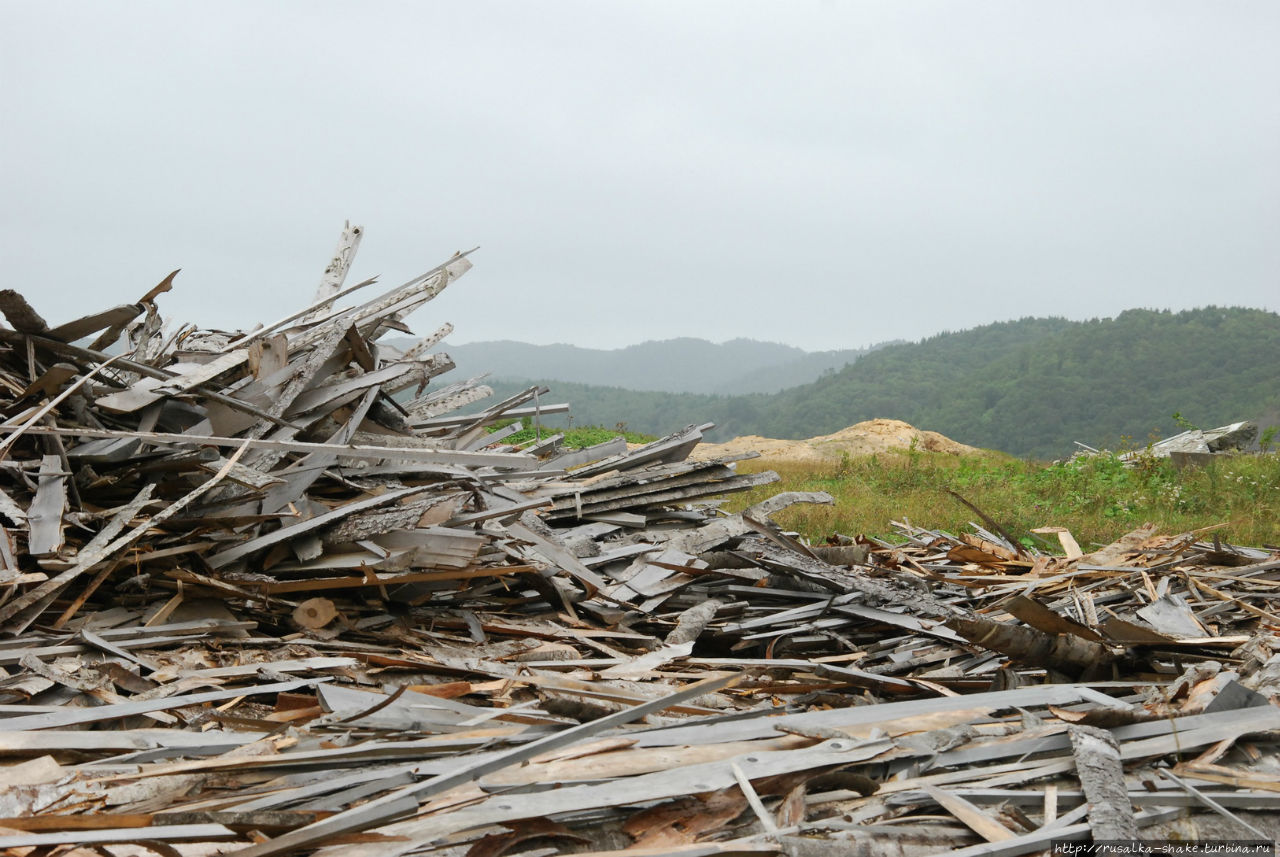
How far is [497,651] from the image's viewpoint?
3561mm

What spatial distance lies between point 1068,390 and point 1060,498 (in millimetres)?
58123

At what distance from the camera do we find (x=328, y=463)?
410cm

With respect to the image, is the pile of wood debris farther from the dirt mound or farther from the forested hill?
the forested hill

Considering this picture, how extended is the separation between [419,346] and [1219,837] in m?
5.09

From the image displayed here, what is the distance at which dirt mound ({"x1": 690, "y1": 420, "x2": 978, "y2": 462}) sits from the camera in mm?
23578

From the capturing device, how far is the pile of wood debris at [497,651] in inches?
76.7

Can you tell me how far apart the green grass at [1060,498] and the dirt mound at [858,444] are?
8794 mm

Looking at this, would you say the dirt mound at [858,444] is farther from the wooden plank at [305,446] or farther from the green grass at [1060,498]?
the wooden plank at [305,446]

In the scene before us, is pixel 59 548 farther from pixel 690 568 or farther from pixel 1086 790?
pixel 1086 790

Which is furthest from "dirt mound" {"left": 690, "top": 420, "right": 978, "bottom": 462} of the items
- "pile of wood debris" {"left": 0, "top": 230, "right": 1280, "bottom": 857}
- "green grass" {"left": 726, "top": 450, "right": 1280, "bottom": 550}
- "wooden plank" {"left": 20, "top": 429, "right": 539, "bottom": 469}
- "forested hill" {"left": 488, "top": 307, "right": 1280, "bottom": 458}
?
"forested hill" {"left": 488, "top": 307, "right": 1280, "bottom": 458}

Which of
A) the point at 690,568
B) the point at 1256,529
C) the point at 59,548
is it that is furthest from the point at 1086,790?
the point at 1256,529

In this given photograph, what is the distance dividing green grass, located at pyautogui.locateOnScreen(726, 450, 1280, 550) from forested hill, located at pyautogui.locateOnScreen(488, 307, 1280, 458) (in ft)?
130

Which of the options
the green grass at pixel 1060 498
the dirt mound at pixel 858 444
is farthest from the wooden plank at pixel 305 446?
the dirt mound at pixel 858 444

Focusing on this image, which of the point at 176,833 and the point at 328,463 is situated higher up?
the point at 328,463
